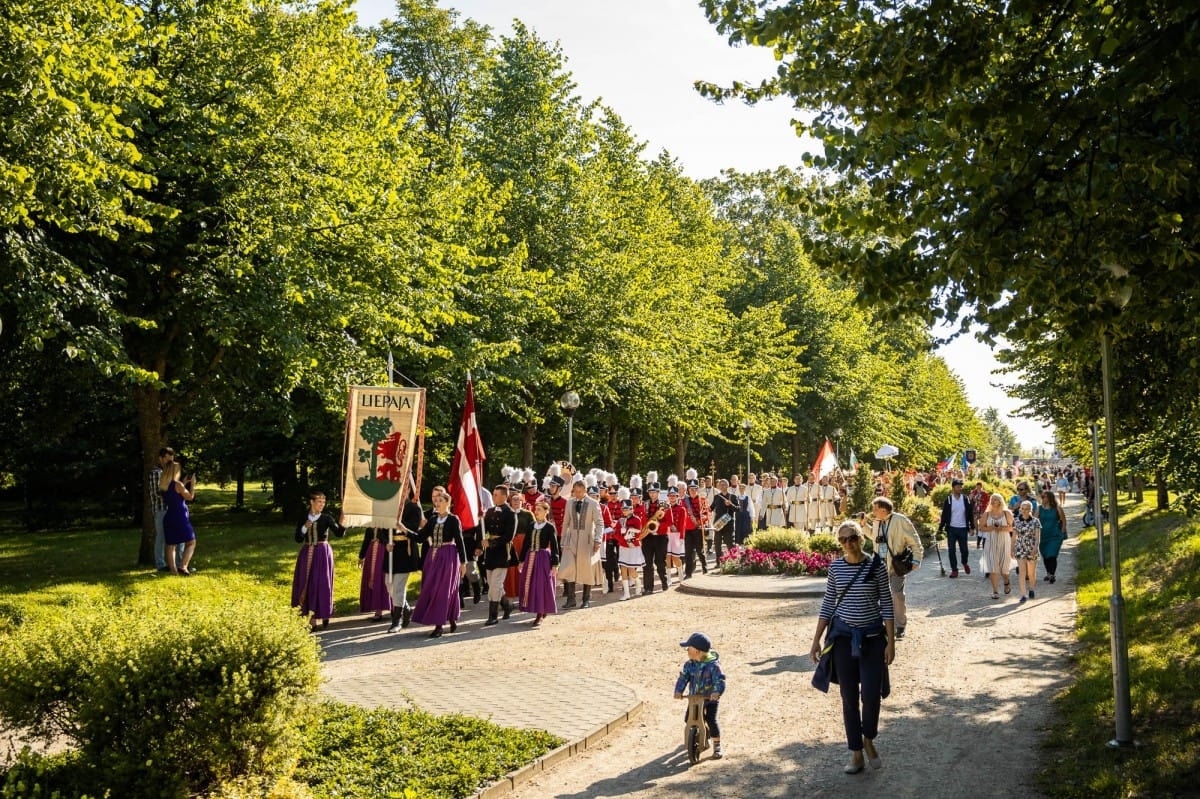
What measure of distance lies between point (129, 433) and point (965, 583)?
22716 mm

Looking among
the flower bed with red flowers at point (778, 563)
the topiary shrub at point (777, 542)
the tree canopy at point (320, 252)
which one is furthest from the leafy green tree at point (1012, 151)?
the topiary shrub at point (777, 542)

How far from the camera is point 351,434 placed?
14.8 metres

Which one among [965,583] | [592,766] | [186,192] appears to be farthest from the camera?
[965,583]

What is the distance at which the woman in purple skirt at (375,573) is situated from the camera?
1593cm

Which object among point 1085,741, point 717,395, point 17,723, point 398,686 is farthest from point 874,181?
point 717,395

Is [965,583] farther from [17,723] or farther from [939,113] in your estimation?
[17,723]

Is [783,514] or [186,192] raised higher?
[186,192]

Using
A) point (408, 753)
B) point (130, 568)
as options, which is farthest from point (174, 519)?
point (408, 753)

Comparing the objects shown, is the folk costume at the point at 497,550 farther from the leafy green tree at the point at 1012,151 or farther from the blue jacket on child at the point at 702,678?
the leafy green tree at the point at 1012,151

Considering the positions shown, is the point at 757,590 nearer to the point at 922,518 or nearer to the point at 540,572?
the point at 540,572

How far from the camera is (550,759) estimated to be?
8359 millimetres

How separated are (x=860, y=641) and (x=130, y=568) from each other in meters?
13.4

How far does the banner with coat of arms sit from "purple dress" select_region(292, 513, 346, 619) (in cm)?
59

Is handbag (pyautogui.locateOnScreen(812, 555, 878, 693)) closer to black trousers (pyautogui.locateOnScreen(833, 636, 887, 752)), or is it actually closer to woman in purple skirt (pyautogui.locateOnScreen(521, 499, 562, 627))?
black trousers (pyautogui.locateOnScreen(833, 636, 887, 752))
